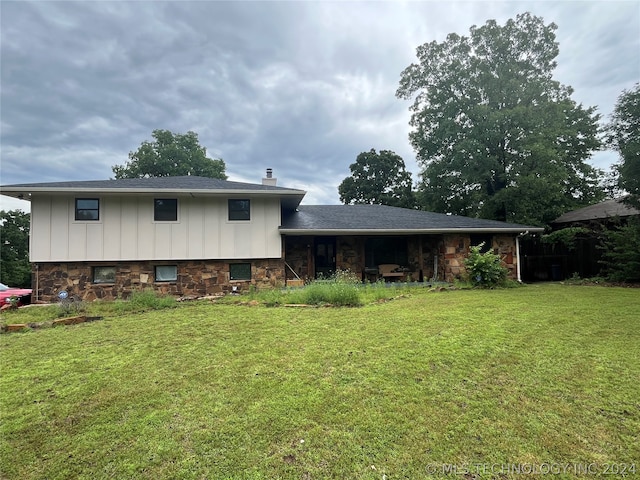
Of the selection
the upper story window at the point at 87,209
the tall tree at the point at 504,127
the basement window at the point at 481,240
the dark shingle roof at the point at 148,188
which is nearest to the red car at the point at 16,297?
the upper story window at the point at 87,209

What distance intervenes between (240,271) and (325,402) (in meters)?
8.58

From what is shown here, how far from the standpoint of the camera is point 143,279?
10.2 meters

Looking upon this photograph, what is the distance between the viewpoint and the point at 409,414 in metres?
2.62

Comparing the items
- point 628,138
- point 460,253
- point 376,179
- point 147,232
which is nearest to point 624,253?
point 628,138

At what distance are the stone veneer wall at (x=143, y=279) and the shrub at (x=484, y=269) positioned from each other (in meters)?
6.80

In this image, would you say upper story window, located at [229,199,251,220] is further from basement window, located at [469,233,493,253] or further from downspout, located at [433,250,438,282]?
basement window, located at [469,233,493,253]

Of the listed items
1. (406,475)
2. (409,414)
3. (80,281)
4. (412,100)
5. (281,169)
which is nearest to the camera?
(406,475)

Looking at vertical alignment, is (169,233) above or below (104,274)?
above

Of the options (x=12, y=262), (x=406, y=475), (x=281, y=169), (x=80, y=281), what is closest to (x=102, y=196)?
(x=80, y=281)

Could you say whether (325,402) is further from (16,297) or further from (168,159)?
(168,159)

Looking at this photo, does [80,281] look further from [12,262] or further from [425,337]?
[12,262]

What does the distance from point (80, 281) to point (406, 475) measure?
1150 centimetres

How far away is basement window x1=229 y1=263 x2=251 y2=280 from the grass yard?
5.47 m

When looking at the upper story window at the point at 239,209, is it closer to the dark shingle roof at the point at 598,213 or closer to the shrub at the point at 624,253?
the shrub at the point at 624,253
